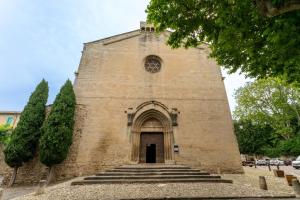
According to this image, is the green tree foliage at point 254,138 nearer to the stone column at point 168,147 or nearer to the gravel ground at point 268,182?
the gravel ground at point 268,182

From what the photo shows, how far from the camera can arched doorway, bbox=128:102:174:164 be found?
11125 millimetres

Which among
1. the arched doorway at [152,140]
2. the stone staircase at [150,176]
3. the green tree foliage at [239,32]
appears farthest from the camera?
the arched doorway at [152,140]

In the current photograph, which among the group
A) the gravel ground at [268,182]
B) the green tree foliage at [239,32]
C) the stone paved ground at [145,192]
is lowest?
the stone paved ground at [145,192]

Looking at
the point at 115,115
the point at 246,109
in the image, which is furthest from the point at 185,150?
the point at 246,109

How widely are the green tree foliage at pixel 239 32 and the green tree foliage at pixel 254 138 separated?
29927mm

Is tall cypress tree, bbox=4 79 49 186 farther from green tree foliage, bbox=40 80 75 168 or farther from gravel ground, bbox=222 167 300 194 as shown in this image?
gravel ground, bbox=222 167 300 194

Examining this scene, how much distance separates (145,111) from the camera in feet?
38.3

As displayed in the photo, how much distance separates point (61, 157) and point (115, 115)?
12.5 ft

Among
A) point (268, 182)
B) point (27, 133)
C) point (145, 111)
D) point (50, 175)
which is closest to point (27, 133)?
point (27, 133)

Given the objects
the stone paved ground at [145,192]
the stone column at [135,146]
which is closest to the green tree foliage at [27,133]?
the stone paved ground at [145,192]

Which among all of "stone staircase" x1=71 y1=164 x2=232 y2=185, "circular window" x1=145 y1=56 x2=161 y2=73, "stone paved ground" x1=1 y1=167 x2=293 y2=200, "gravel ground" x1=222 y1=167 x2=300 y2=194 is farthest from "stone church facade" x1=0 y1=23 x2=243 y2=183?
"stone paved ground" x1=1 y1=167 x2=293 y2=200

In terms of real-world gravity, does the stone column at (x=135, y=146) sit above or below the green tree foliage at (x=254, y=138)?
below

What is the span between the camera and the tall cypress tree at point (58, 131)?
31.1 feet

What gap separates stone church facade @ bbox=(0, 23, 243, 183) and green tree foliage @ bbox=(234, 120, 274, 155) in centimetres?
2415
